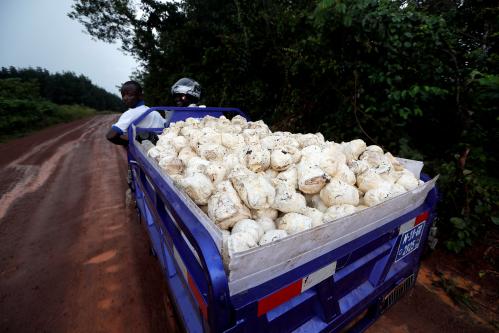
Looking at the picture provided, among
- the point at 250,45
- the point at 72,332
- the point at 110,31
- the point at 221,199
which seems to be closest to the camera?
the point at 221,199

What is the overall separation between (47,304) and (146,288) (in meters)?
0.85

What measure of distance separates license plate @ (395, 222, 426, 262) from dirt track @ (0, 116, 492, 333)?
0.78 m

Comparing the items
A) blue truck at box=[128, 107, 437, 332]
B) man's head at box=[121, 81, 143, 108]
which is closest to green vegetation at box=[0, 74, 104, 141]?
man's head at box=[121, 81, 143, 108]

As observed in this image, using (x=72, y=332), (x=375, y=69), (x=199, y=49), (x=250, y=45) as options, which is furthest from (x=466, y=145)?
(x=199, y=49)

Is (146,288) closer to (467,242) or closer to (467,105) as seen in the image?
(467,242)

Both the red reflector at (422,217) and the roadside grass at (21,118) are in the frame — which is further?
the roadside grass at (21,118)

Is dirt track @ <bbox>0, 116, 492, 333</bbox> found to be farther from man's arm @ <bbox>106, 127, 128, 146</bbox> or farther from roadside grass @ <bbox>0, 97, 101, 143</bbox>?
roadside grass @ <bbox>0, 97, 101, 143</bbox>

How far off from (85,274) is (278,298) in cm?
248

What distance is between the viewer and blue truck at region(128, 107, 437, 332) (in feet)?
3.09

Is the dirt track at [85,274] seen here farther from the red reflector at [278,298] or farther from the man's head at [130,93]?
the man's head at [130,93]

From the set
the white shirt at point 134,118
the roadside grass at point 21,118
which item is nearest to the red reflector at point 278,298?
the white shirt at point 134,118

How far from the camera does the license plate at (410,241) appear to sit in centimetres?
167

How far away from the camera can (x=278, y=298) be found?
111 centimetres

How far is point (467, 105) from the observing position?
3.12 meters
